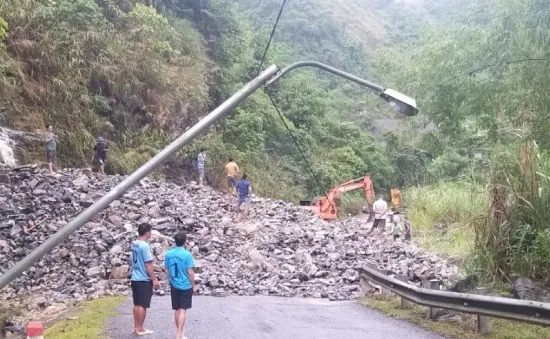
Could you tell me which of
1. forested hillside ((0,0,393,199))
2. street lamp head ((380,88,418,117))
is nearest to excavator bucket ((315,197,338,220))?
forested hillside ((0,0,393,199))

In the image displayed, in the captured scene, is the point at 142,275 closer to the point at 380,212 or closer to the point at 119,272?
the point at 119,272

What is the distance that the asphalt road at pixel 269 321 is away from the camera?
829cm

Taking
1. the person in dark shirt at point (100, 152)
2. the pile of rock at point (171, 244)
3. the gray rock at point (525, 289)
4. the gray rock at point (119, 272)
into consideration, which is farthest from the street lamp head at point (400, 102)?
the person in dark shirt at point (100, 152)

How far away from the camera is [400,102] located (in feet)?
20.6

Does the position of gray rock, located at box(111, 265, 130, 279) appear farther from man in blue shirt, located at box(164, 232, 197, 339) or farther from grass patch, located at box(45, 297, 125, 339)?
man in blue shirt, located at box(164, 232, 197, 339)

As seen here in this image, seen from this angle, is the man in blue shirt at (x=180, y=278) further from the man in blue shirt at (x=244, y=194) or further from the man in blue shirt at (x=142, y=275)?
the man in blue shirt at (x=244, y=194)

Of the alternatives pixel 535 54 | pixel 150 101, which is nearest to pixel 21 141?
pixel 150 101

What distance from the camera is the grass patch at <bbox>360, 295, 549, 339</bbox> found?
23.5 ft

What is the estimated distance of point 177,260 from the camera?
7484 millimetres

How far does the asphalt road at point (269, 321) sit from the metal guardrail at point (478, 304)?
1.50ft

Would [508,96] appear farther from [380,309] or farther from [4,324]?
[4,324]

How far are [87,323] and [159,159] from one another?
508 cm

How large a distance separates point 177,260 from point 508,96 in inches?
309

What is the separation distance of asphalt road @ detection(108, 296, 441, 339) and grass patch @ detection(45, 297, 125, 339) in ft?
0.66
